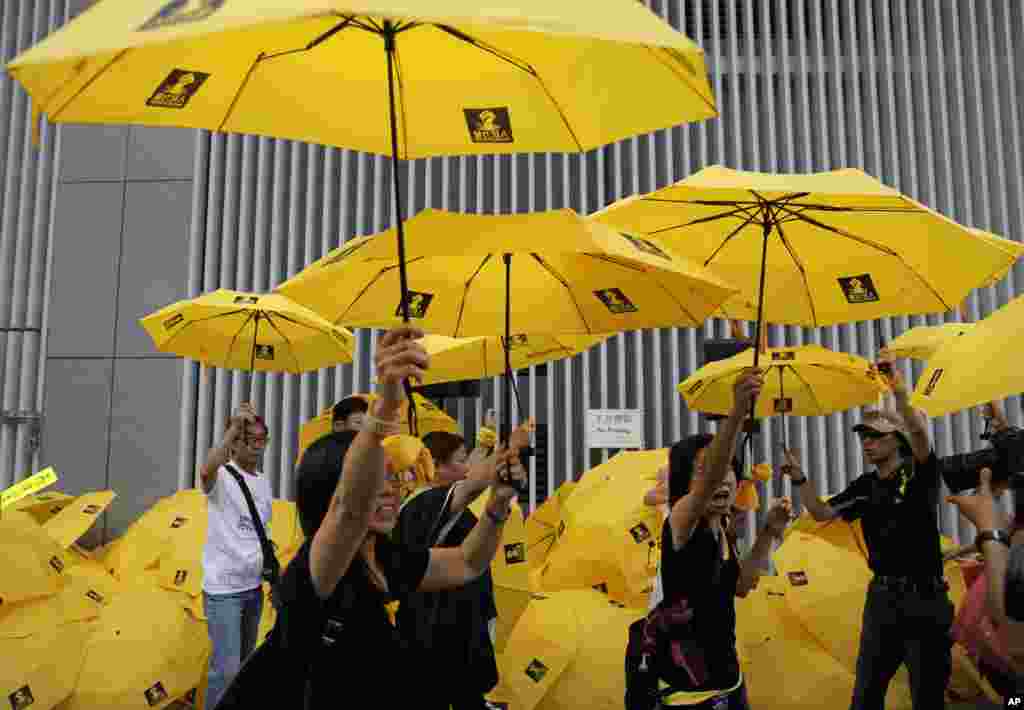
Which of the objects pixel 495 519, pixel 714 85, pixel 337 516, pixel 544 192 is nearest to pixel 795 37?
pixel 714 85

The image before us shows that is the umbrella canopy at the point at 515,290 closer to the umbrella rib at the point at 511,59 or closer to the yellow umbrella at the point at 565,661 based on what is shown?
the umbrella rib at the point at 511,59

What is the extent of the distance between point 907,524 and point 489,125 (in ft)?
9.89

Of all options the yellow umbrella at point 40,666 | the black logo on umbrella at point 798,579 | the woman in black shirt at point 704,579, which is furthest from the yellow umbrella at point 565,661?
the yellow umbrella at point 40,666

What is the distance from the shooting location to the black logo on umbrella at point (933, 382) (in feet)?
11.3

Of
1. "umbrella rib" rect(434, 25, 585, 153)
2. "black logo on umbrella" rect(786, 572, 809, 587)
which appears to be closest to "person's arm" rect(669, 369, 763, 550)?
"umbrella rib" rect(434, 25, 585, 153)

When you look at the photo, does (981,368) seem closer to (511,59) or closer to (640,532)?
(511,59)

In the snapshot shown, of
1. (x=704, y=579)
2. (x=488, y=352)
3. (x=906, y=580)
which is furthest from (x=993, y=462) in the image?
(x=488, y=352)

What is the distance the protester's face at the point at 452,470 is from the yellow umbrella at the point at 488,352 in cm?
121

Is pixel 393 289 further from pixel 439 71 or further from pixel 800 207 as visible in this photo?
pixel 800 207

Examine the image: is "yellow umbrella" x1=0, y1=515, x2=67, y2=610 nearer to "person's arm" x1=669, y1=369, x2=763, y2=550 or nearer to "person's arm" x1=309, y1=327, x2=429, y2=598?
"person's arm" x1=669, y1=369, x2=763, y2=550

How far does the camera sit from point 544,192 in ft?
35.0

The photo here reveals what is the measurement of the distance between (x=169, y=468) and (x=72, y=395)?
125cm

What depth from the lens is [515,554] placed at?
6371mm

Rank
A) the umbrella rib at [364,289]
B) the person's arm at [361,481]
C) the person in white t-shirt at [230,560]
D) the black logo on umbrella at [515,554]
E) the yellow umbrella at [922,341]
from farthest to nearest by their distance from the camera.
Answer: the yellow umbrella at [922,341], the black logo on umbrella at [515,554], the person in white t-shirt at [230,560], the umbrella rib at [364,289], the person's arm at [361,481]
